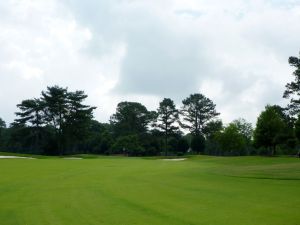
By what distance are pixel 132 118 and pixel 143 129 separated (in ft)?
15.7

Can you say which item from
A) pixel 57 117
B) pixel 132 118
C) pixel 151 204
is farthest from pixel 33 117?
pixel 151 204

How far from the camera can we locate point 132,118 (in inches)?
4646

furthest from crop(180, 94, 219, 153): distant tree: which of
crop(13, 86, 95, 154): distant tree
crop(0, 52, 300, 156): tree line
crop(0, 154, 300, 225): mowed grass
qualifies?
crop(0, 154, 300, 225): mowed grass

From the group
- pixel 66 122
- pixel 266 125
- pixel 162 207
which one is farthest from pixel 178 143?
pixel 162 207

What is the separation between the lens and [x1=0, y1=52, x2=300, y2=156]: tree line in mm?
59969

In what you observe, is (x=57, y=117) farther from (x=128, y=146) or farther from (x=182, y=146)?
(x=182, y=146)

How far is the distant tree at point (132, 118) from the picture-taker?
116188mm

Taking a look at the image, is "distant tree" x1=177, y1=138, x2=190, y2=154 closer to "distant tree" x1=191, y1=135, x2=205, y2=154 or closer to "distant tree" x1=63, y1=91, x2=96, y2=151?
"distant tree" x1=191, y1=135, x2=205, y2=154

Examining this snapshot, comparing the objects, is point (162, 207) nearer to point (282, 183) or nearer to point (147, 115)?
point (282, 183)

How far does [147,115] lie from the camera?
4589 inches

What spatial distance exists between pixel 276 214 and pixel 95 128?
111748mm

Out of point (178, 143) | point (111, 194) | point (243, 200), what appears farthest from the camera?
point (178, 143)

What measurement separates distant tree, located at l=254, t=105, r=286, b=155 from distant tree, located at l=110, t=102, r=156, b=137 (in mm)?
55145

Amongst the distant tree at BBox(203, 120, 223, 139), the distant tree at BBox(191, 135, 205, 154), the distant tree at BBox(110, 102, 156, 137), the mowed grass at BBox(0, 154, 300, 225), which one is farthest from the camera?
the distant tree at BBox(110, 102, 156, 137)
